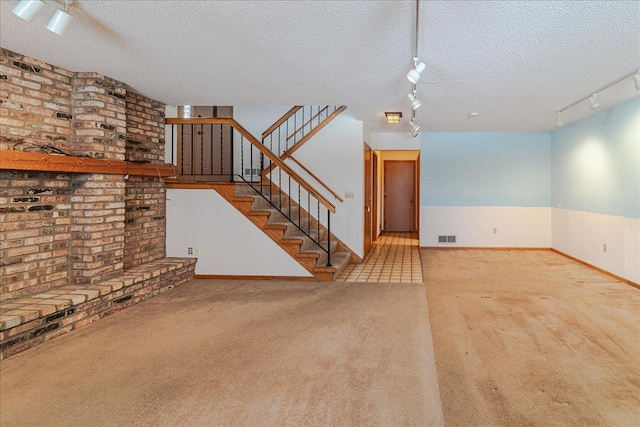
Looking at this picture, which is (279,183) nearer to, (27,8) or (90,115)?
(90,115)

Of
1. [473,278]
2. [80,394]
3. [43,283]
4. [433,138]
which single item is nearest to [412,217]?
[433,138]

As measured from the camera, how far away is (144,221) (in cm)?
518

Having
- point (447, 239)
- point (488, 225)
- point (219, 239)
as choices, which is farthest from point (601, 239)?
point (219, 239)

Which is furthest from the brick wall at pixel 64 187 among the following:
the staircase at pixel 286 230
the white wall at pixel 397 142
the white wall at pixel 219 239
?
the white wall at pixel 397 142

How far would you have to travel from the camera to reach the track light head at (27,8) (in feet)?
7.50

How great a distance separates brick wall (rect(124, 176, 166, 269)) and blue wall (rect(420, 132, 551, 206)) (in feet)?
16.7

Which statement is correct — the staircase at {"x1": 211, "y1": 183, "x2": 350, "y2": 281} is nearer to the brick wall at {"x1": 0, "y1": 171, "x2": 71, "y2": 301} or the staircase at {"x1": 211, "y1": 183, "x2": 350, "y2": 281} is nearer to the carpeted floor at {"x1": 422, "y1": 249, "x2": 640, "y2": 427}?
the carpeted floor at {"x1": 422, "y1": 249, "x2": 640, "y2": 427}

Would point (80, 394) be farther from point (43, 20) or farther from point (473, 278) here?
point (473, 278)

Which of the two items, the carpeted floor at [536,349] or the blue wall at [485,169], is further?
the blue wall at [485,169]

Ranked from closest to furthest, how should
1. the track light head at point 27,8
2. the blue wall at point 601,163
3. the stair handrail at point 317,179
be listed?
1. the track light head at point 27,8
2. the blue wall at point 601,163
3. the stair handrail at point 317,179

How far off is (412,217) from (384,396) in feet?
31.8

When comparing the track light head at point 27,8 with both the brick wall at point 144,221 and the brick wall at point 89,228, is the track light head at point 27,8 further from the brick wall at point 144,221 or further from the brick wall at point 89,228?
the brick wall at point 144,221

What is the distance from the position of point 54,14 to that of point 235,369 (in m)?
2.45

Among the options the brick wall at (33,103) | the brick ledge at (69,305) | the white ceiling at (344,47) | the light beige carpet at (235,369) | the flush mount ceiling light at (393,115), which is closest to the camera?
the light beige carpet at (235,369)
